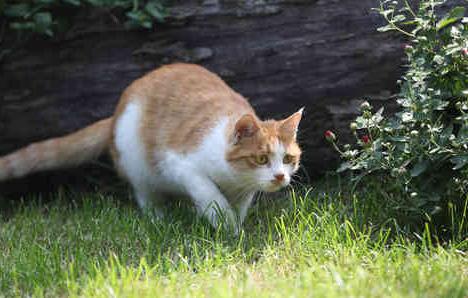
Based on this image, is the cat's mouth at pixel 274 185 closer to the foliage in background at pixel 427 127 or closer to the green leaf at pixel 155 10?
the foliage in background at pixel 427 127

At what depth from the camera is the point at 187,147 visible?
452cm

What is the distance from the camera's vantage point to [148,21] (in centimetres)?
503

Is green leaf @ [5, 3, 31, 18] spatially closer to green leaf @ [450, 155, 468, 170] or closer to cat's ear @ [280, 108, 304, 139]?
cat's ear @ [280, 108, 304, 139]

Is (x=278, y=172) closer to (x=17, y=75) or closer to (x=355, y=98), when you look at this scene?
(x=355, y=98)

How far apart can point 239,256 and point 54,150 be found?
1747 millimetres

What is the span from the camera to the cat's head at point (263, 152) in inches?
165

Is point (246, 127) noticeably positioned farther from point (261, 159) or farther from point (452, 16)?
point (452, 16)

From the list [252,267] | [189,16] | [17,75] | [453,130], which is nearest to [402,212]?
[453,130]

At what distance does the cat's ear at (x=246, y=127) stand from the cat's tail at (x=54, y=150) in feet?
3.80

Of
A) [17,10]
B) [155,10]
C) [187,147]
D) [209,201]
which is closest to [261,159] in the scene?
[209,201]

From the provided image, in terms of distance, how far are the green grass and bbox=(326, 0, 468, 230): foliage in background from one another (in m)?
0.25

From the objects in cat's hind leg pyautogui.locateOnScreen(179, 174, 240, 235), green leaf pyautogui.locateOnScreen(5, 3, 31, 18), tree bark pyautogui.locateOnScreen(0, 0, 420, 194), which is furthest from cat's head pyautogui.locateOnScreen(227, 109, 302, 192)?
green leaf pyautogui.locateOnScreen(5, 3, 31, 18)

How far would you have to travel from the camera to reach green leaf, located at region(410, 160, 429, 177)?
384 centimetres

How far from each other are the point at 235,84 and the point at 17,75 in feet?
4.76
